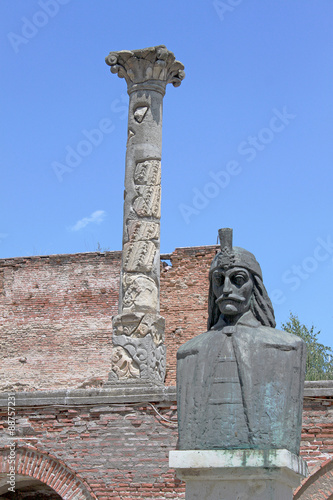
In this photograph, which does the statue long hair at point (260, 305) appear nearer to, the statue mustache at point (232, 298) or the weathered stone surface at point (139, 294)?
the statue mustache at point (232, 298)

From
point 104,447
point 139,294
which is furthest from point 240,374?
point 139,294

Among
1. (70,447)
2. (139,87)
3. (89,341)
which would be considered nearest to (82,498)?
(70,447)

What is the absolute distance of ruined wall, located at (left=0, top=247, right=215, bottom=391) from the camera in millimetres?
19516

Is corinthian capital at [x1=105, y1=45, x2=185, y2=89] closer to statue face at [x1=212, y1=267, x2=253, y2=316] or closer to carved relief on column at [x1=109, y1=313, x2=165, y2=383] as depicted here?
carved relief on column at [x1=109, y1=313, x2=165, y2=383]

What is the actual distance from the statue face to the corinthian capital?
7695 mm

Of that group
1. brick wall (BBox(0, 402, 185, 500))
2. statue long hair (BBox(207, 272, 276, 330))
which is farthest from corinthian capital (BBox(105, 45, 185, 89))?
statue long hair (BBox(207, 272, 276, 330))

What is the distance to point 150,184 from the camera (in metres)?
11.9

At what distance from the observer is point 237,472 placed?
4.34 meters

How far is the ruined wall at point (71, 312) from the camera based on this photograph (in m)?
19.5

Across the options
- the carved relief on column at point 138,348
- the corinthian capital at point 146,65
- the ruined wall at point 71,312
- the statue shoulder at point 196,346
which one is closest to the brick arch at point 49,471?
the carved relief on column at point 138,348

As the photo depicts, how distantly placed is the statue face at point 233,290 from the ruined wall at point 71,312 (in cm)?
1420

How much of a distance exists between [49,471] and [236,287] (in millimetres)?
6110

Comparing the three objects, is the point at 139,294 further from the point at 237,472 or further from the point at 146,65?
the point at 237,472

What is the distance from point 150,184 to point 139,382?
294cm
